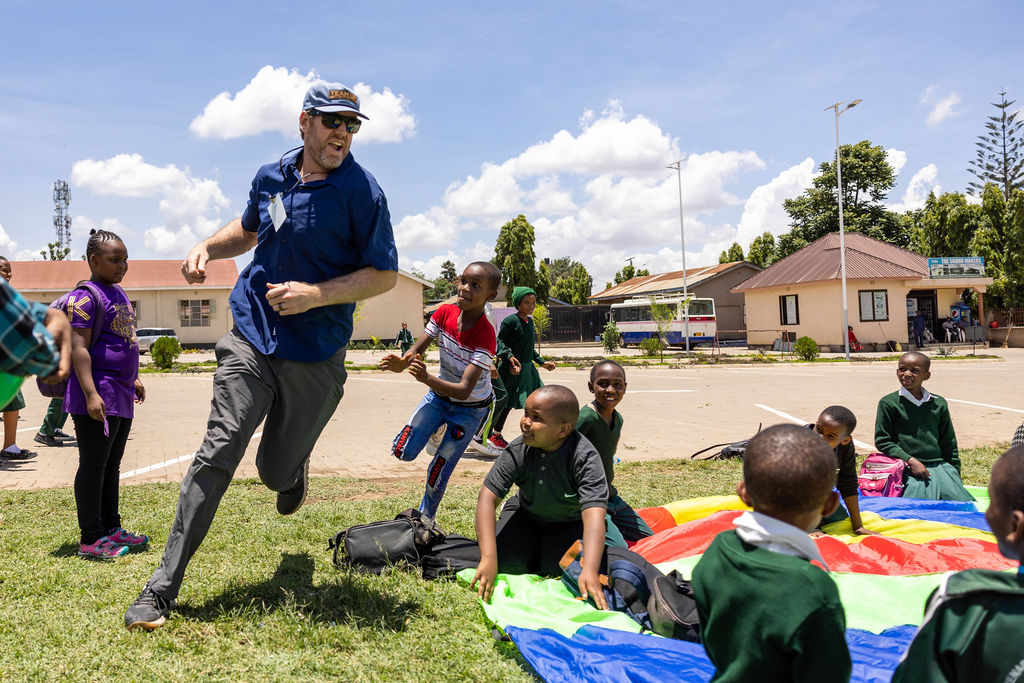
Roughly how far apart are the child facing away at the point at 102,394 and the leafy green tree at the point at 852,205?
51272 mm

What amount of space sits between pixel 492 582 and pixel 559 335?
46413 millimetres

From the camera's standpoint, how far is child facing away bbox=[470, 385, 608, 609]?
3719 mm

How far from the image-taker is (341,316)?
12.1 ft

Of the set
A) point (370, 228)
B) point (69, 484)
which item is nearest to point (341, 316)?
point (370, 228)

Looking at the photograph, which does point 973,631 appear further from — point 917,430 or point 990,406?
point 990,406

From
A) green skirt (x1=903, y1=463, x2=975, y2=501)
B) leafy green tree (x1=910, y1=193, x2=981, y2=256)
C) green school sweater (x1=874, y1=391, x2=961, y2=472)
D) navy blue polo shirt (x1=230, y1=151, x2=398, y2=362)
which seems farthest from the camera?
leafy green tree (x1=910, y1=193, x2=981, y2=256)

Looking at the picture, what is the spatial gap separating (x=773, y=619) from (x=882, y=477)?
4980 millimetres

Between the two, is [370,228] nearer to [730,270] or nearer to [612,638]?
[612,638]

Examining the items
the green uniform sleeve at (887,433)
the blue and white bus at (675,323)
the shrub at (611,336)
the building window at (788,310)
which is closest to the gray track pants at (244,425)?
the green uniform sleeve at (887,433)

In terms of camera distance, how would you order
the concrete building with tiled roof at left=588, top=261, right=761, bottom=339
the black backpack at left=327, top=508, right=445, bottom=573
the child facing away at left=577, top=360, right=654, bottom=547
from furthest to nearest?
the concrete building with tiled roof at left=588, top=261, right=761, bottom=339 < the child facing away at left=577, top=360, right=654, bottom=547 < the black backpack at left=327, top=508, right=445, bottom=573

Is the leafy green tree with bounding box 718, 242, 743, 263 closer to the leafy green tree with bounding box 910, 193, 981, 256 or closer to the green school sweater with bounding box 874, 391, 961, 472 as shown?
the leafy green tree with bounding box 910, 193, 981, 256

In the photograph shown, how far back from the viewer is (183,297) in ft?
148

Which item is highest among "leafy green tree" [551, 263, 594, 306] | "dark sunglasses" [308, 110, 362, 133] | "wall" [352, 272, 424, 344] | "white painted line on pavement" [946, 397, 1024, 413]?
"leafy green tree" [551, 263, 594, 306]

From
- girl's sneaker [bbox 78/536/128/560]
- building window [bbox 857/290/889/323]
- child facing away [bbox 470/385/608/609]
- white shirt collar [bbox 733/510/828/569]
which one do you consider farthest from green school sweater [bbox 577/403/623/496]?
building window [bbox 857/290/889/323]
